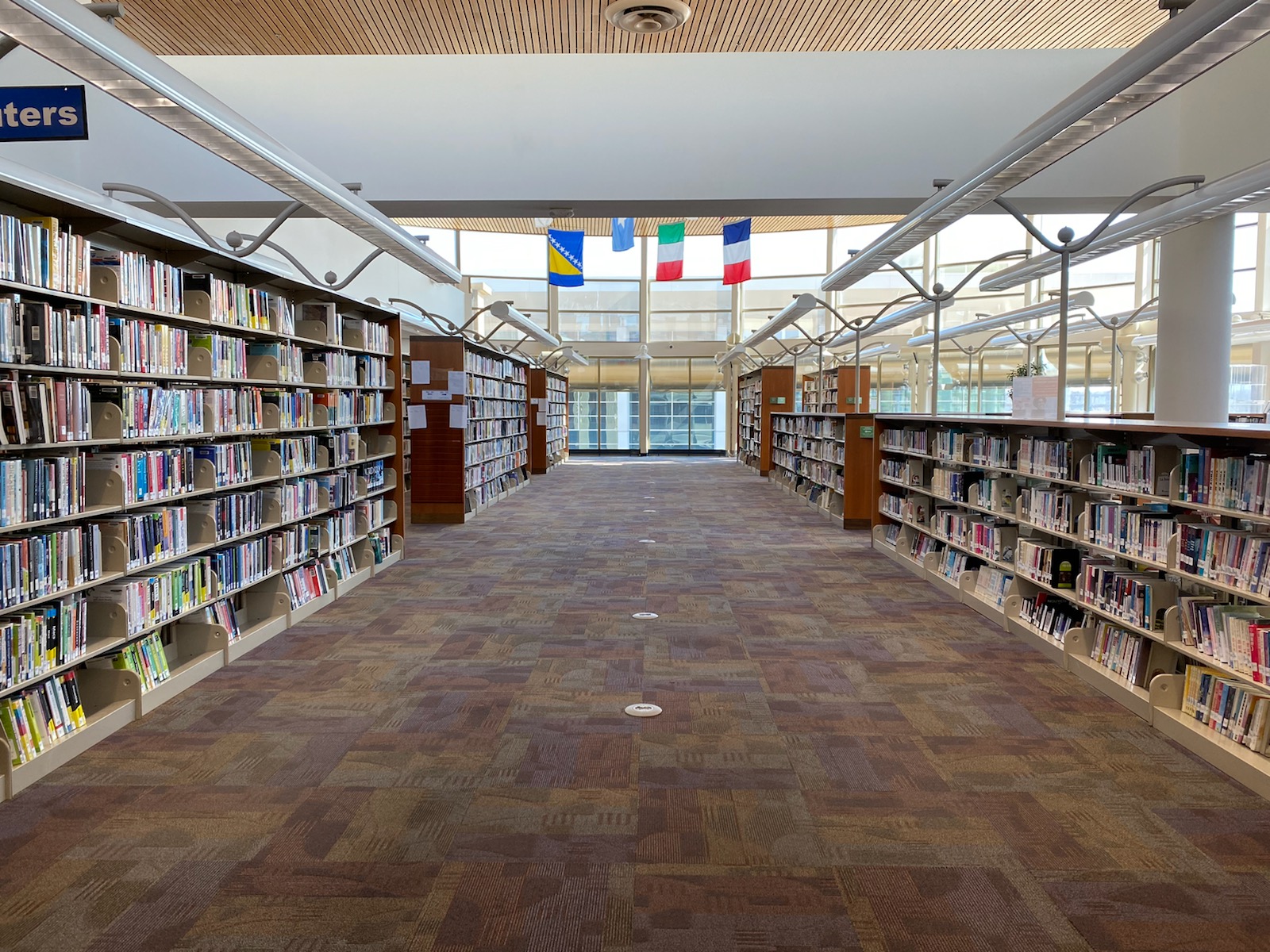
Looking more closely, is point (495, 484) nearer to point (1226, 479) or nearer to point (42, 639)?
point (42, 639)

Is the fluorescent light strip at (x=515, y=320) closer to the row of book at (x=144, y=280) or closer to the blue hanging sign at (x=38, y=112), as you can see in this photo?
the row of book at (x=144, y=280)

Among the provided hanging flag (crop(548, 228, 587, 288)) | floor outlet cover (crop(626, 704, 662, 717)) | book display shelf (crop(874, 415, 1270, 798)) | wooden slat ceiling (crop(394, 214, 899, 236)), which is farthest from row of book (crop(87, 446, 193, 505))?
wooden slat ceiling (crop(394, 214, 899, 236))

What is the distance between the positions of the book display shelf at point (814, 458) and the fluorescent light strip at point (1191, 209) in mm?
4491

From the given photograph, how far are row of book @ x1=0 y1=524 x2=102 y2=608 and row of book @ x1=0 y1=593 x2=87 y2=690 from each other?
8 centimetres

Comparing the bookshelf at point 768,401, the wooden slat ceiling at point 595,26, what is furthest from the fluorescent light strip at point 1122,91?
the bookshelf at point 768,401

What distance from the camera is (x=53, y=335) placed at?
3.61 m

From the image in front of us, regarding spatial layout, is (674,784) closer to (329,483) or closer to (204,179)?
(329,483)

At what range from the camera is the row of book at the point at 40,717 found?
11.3 feet

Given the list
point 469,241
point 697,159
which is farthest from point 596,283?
point 697,159

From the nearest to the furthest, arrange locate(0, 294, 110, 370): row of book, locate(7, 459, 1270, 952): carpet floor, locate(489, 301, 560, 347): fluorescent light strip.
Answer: locate(7, 459, 1270, 952): carpet floor < locate(0, 294, 110, 370): row of book < locate(489, 301, 560, 347): fluorescent light strip

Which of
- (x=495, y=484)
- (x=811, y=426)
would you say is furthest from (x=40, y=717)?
(x=811, y=426)

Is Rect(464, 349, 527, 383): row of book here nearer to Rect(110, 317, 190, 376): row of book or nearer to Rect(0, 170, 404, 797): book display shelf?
Rect(0, 170, 404, 797): book display shelf

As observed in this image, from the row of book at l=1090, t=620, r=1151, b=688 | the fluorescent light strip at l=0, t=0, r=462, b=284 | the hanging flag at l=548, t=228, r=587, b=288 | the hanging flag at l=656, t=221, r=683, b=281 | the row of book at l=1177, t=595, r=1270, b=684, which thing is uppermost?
the hanging flag at l=656, t=221, r=683, b=281

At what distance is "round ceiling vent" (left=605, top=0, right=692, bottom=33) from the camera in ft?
21.1
